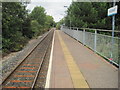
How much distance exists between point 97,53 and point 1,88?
6.28m

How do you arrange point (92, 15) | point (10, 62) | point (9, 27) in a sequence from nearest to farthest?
point (10, 62) < point (9, 27) < point (92, 15)

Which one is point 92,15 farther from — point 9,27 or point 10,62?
point 10,62

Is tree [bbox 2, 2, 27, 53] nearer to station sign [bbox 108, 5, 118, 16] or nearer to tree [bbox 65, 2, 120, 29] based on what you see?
tree [bbox 65, 2, 120, 29]

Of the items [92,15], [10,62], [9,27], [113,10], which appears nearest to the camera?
[113,10]

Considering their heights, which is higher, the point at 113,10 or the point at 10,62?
A: the point at 113,10

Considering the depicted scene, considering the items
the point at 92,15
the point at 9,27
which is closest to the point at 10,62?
the point at 9,27

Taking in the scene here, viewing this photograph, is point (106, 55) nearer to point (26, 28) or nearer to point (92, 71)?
point (92, 71)

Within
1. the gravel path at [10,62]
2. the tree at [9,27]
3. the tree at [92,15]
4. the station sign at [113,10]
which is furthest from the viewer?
the tree at [92,15]

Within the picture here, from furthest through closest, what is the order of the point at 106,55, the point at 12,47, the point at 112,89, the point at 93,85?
the point at 12,47
the point at 106,55
the point at 93,85
the point at 112,89

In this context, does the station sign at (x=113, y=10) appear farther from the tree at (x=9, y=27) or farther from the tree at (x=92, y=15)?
the tree at (x=92, y=15)

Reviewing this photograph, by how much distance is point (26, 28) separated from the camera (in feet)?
88.9

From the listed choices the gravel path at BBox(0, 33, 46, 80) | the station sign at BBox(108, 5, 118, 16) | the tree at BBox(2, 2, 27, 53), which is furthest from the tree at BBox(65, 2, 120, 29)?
the station sign at BBox(108, 5, 118, 16)

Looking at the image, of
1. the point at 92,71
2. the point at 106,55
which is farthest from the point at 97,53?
the point at 92,71

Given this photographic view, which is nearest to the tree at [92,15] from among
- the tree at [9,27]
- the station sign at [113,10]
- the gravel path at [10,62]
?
the tree at [9,27]
